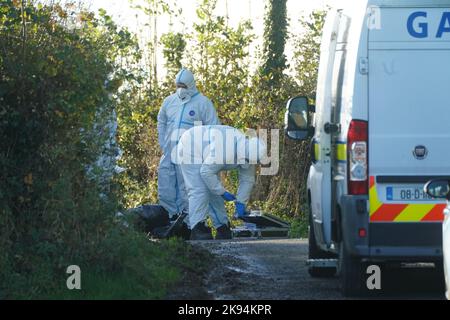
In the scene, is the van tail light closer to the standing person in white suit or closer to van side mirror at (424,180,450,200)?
van side mirror at (424,180,450,200)

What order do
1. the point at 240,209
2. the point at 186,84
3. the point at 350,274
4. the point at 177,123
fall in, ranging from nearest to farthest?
the point at 350,274 < the point at 240,209 < the point at 186,84 < the point at 177,123

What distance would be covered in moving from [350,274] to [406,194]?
846mm

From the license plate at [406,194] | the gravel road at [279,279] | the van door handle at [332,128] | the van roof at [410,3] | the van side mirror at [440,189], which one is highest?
the van roof at [410,3]

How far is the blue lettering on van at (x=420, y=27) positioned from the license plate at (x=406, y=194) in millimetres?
1228

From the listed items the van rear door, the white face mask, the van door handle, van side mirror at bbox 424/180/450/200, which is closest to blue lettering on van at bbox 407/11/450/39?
the van rear door

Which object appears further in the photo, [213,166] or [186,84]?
[186,84]

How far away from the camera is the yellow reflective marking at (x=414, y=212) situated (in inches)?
407

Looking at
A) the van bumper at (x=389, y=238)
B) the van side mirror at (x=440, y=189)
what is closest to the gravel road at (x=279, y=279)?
the van bumper at (x=389, y=238)

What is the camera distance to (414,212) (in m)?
10.4

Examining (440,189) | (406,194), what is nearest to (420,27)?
(406,194)

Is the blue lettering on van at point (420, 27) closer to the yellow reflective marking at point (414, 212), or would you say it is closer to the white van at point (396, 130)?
the white van at point (396, 130)

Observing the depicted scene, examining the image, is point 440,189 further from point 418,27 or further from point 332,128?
point 332,128

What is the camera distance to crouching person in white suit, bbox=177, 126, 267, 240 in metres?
17.4
